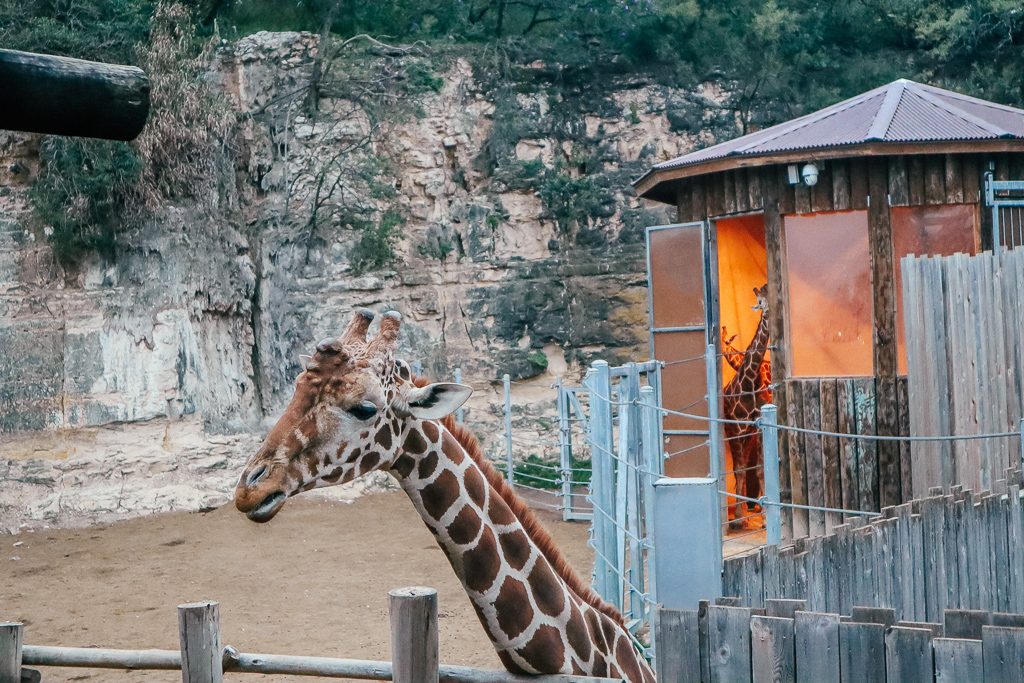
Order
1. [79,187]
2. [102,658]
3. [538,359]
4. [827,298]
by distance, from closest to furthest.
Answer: [102,658]
[827,298]
[79,187]
[538,359]

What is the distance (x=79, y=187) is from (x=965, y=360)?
1075 centimetres

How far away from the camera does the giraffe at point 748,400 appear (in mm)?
10055

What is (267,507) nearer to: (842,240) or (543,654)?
(543,654)

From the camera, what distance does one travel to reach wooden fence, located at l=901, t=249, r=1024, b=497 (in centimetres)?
666

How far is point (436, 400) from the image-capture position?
11.4ft

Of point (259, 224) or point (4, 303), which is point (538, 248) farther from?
point (4, 303)

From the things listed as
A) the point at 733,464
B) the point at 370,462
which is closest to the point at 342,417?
the point at 370,462

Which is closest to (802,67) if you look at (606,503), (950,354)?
(950,354)

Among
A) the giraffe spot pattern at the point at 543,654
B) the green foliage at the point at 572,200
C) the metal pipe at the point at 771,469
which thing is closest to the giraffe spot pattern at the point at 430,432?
the giraffe spot pattern at the point at 543,654

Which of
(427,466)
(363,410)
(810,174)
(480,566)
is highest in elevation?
(810,174)

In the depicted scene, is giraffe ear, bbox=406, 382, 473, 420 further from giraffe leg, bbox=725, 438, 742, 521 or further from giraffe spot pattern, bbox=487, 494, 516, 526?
giraffe leg, bbox=725, 438, 742, 521

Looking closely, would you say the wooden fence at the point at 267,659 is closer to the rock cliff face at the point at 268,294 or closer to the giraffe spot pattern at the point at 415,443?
the giraffe spot pattern at the point at 415,443

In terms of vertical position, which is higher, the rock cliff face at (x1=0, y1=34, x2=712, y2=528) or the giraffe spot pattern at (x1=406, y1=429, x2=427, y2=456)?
the rock cliff face at (x1=0, y1=34, x2=712, y2=528)

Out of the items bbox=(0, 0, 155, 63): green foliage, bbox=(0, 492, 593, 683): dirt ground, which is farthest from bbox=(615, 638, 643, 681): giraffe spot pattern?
bbox=(0, 0, 155, 63): green foliage
